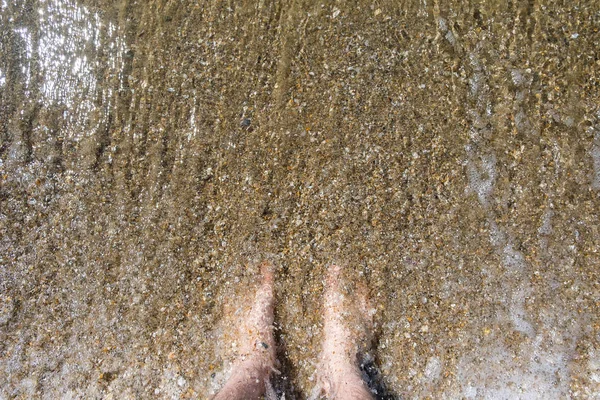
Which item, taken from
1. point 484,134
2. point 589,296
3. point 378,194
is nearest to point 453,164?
point 484,134

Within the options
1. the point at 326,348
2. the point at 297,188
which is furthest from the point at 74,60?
the point at 326,348

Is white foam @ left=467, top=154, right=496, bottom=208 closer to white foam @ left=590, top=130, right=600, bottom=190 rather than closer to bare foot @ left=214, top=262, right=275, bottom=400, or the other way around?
white foam @ left=590, top=130, right=600, bottom=190

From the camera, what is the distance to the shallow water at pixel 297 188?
2414 mm

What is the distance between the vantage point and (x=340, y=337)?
2365 mm

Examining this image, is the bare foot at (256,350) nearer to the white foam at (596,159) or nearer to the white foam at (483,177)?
the white foam at (483,177)

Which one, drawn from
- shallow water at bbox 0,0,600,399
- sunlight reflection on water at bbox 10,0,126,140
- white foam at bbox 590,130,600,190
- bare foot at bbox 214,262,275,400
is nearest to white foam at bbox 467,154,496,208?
shallow water at bbox 0,0,600,399

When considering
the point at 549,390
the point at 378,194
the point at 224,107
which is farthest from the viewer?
the point at 224,107

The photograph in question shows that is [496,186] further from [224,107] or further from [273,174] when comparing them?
[224,107]

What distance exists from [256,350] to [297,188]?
89cm

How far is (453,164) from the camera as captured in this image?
2561mm

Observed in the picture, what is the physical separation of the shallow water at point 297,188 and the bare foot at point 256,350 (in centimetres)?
8

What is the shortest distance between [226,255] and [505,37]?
6.72 ft

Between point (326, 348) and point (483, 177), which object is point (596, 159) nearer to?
point (483, 177)

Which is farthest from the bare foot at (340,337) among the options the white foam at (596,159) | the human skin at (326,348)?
the white foam at (596,159)
